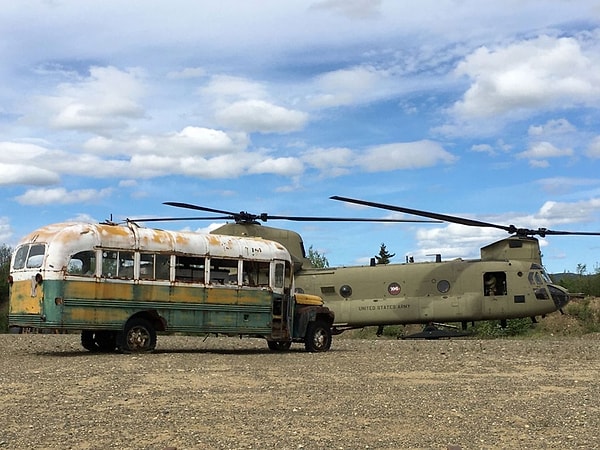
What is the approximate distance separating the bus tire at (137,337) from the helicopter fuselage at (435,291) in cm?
937

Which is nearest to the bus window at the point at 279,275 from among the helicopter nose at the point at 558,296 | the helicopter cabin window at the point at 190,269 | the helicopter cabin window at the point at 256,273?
the helicopter cabin window at the point at 256,273

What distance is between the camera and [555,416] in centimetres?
815

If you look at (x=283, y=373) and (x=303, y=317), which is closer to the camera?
(x=283, y=373)

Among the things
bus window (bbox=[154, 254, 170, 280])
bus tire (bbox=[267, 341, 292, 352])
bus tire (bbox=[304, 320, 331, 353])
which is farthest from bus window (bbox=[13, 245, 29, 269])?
bus tire (bbox=[304, 320, 331, 353])

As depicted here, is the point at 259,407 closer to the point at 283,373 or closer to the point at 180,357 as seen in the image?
the point at 283,373

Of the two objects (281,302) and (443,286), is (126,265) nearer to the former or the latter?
(281,302)

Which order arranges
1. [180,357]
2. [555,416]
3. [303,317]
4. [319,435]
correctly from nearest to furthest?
1. [319,435]
2. [555,416]
3. [180,357]
4. [303,317]

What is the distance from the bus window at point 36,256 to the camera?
14906 mm

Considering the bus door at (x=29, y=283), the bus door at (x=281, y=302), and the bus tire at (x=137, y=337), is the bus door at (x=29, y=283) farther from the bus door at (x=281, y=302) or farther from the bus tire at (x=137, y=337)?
the bus door at (x=281, y=302)

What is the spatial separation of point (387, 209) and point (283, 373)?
9622 millimetres

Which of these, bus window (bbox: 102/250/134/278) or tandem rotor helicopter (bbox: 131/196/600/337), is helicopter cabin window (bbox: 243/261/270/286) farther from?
tandem rotor helicopter (bbox: 131/196/600/337)

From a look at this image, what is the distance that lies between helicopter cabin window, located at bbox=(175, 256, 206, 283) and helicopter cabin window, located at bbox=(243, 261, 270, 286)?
1134 mm

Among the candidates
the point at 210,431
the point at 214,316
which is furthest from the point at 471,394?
the point at 214,316

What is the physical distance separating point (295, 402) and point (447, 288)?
15.5 metres
